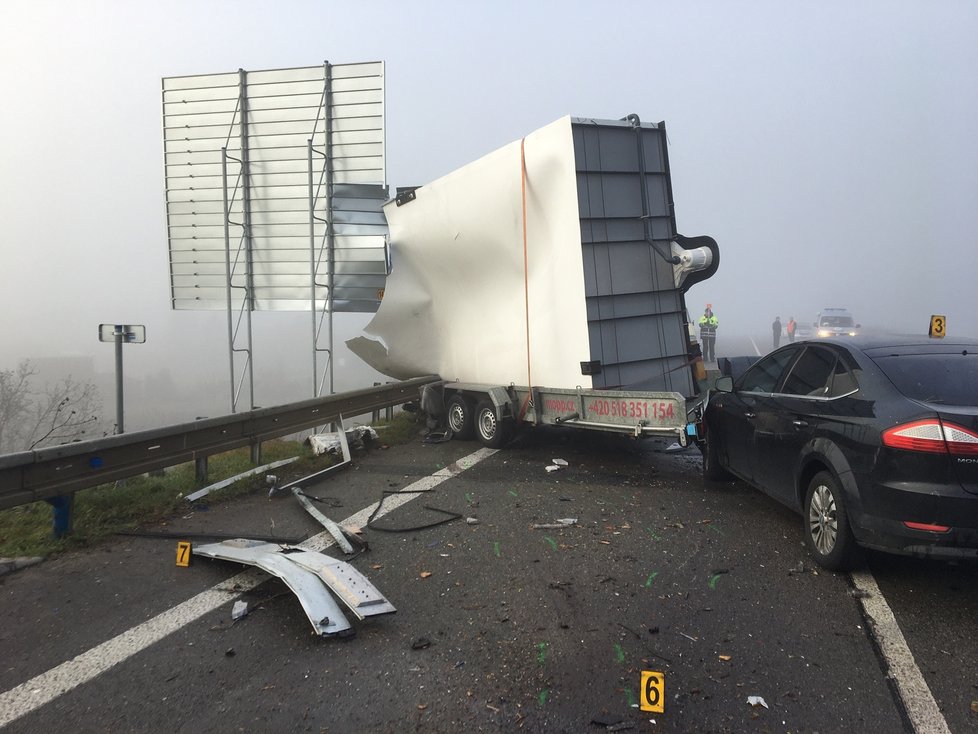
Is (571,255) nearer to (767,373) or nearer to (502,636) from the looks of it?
(767,373)

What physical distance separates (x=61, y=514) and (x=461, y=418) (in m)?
5.68

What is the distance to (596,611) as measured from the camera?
424 centimetres

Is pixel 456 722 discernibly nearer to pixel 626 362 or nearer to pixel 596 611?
pixel 596 611

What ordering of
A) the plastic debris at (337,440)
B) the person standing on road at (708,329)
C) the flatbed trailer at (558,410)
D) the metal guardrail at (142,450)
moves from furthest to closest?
the person standing on road at (708,329)
the plastic debris at (337,440)
the flatbed trailer at (558,410)
the metal guardrail at (142,450)

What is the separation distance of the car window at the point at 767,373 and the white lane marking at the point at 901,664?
1.91 meters

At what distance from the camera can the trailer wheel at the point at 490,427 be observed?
950cm

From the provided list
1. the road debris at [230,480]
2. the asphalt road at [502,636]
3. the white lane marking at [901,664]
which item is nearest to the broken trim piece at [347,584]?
the asphalt road at [502,636]

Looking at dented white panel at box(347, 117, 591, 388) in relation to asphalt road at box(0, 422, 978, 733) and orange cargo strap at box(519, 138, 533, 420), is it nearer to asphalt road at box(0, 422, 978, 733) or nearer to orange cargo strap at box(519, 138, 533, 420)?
orange cargo strap at box(519, 138, 533, 420)

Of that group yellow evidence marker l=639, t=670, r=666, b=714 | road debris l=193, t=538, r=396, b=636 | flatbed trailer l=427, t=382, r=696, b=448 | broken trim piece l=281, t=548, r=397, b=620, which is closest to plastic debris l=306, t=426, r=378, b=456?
flatbed trailer l=427, t=382, r=696, b=448

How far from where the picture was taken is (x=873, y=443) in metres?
4.37

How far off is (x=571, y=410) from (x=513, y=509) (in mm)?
2193

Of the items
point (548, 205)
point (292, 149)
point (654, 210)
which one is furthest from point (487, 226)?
point (292, 149)

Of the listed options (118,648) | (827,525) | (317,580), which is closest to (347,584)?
(317,580)

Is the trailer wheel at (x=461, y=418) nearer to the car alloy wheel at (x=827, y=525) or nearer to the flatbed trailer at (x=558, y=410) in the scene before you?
the flatbed trailer at (x=558, y=410)
